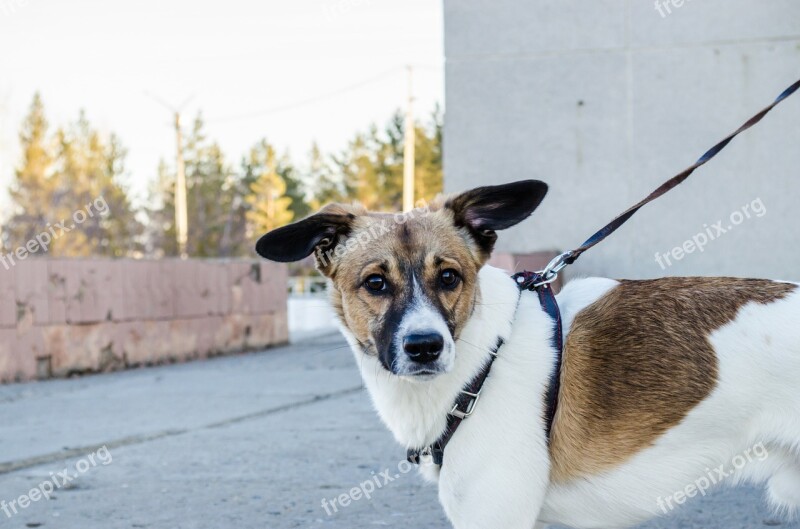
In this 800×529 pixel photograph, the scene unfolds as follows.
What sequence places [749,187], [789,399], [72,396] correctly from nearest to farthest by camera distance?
[789,399]
[72,396]
[749,187]

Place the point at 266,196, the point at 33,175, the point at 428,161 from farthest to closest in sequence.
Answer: the point at 266,196 → the point at 428,161 → the point at 33,175

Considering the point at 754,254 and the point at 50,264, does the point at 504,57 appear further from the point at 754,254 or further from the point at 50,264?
the point at 50,264

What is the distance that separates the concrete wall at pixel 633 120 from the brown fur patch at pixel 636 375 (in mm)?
9157

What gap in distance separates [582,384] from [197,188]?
217 feet

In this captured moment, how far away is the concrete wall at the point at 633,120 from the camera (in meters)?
11.9

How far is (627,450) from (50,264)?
992 cm

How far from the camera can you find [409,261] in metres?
3.28

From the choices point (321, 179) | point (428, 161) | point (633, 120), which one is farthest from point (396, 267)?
point (321, 179)

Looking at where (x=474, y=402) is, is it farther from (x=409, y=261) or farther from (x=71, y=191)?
(x=71, y=191)

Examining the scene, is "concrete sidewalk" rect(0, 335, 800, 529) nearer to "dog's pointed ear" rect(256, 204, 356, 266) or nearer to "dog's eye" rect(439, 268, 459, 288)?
"dog's pointed ear" rect(256, 204, 356, 266)

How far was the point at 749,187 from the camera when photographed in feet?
39.5

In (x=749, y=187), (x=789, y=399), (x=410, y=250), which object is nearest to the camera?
(x=789, y=399)

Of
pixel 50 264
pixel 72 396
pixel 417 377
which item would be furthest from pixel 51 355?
pixel 417 377

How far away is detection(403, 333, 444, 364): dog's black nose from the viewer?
296cm
